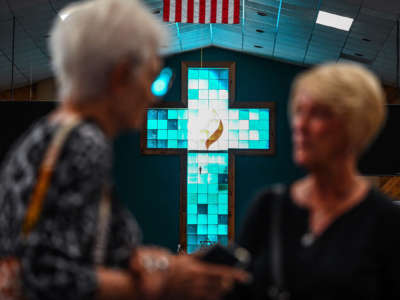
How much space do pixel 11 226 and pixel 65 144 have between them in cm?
17

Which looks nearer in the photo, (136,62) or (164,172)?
(136,62)

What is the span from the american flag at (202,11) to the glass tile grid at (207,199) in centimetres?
616

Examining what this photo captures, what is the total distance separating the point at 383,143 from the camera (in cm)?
762

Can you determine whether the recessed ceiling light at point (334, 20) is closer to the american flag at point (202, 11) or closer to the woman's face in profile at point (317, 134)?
the american flag at point (202, 11)

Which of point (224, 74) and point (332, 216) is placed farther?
point (224, 74)

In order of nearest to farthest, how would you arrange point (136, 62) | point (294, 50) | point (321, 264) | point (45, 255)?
1. point (45, 255)
2. point (136, 62)
3. point (321, 264)
4. point (294, 50)

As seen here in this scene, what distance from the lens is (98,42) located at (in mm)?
1109

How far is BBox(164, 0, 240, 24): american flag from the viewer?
773 centimetres

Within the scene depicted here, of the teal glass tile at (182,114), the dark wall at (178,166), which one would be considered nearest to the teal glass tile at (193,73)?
the dark wall at (178,166)

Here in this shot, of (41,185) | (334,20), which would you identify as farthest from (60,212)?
(334,20)

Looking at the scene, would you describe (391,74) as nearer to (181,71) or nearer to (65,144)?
(181,71)

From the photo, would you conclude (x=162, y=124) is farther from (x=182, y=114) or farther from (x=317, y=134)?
(x=317, y=134)

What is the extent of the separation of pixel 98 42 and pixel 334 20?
29.2ft

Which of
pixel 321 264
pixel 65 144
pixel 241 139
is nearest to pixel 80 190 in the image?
pixel 65 144
